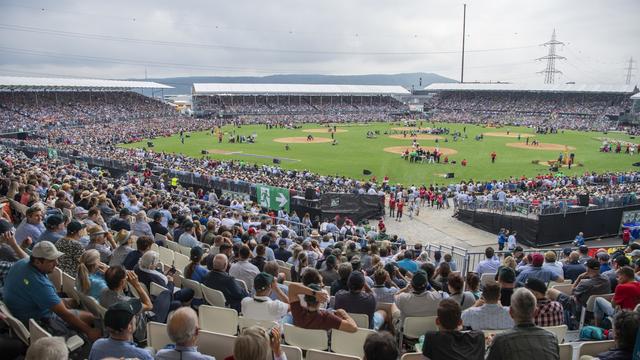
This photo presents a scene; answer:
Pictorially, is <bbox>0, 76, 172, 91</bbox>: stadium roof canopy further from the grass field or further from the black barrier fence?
the black barrier fence

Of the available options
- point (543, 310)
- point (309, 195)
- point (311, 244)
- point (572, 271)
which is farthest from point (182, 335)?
point (309, 195)

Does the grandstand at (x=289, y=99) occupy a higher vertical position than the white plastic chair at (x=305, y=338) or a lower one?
higher

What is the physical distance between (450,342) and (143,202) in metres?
14.7

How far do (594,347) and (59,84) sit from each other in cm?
8120

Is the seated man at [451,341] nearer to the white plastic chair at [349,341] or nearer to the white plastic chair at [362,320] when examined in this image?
the white plastic chair at [349,341]

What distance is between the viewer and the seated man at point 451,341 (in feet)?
14.2

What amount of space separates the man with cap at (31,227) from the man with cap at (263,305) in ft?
16.6

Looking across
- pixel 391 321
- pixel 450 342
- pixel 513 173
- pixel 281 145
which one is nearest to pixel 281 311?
pixel 391 321

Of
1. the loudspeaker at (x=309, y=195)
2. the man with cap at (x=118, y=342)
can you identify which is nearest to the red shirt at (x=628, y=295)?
the man with cap at (x=118, y=342)

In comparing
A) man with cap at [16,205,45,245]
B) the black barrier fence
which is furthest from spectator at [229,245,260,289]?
the black barrier fence

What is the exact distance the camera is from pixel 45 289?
5516 millimetres

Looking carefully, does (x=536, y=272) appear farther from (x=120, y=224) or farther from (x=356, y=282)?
(x=120, y=224)

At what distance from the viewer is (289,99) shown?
102125mm

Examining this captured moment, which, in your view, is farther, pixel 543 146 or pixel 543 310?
pixel 543 146
